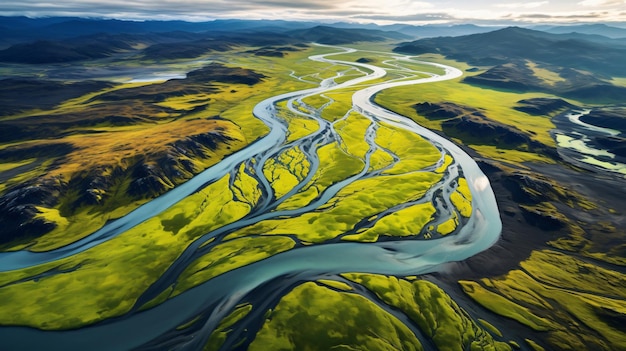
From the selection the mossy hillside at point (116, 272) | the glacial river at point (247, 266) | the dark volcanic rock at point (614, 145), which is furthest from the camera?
the dark volcanic rock at point (614, 145)

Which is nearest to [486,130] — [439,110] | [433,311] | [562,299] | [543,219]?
[439,110]

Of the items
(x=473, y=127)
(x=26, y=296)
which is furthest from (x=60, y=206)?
(x=473, y=127)

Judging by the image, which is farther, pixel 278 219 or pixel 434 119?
pixel 434 119

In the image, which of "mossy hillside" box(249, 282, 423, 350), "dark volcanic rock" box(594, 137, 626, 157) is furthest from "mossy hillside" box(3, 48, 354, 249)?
"dark volcanic rock" box(594, 137, 626, 157)

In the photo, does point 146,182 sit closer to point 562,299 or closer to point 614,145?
point 562,299

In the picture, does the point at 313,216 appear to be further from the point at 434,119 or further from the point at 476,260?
the point at 434,119

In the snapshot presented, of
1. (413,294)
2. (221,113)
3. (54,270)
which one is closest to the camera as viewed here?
(413,294)

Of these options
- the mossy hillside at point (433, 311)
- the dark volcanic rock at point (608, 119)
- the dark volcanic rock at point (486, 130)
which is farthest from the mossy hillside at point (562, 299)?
the dark volcanic rock at point (608, 119)

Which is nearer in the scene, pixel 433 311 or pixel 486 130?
pixel 433 311

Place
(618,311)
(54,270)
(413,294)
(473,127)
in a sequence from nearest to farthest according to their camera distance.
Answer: (618,311) → (413,294) → (54,270) → (473,127)

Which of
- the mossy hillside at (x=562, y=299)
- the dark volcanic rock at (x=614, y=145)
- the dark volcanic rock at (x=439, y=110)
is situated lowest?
the mossy hillside at (x=562, y=299)

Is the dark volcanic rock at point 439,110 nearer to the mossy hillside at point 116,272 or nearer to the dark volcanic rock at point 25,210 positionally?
the mossy hillside at point 116,272
